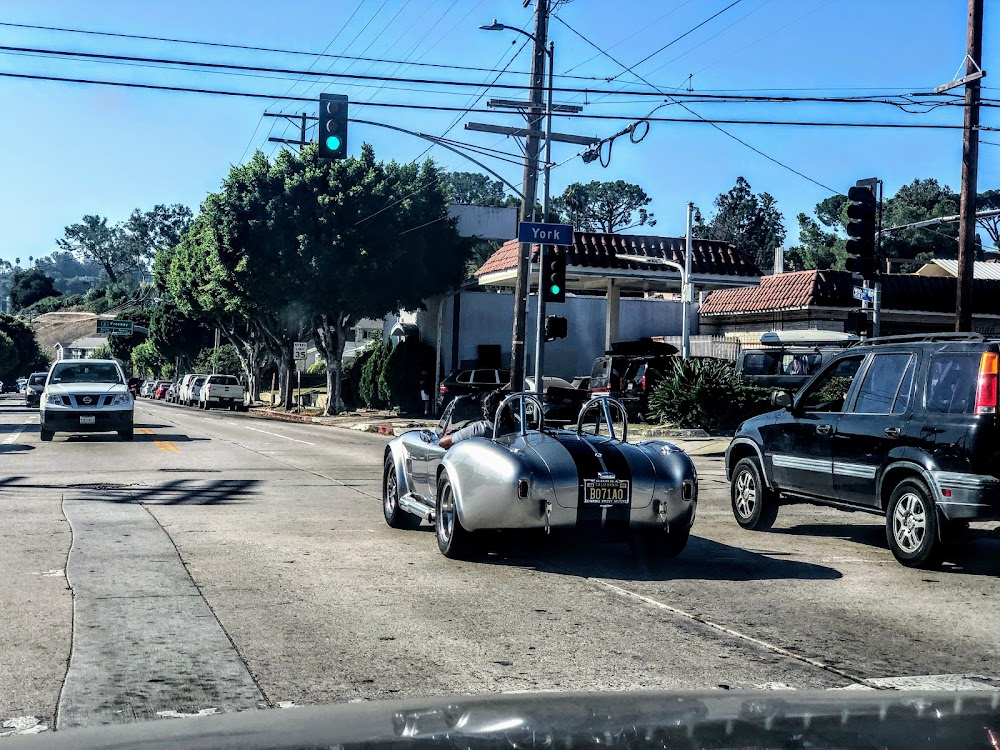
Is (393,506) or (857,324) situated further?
(857,324)

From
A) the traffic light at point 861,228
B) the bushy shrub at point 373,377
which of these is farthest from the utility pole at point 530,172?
the bushy shrub at point 373,377

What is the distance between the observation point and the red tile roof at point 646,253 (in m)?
39.1

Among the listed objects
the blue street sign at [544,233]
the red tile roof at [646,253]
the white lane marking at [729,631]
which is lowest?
A: the white lane marking at [729,631]

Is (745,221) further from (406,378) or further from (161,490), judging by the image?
(161,490)

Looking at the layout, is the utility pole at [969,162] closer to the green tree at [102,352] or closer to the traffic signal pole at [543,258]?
the traffic signal pole at [543,258]

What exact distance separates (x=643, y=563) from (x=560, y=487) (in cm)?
117

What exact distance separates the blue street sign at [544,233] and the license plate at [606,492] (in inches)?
588

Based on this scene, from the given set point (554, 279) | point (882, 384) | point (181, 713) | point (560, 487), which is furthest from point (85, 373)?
point (181, 713)

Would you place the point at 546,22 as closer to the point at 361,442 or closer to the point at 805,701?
the point at 361,442

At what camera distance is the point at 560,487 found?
8844mm

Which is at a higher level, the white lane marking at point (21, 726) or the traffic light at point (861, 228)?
the traffic light at point (861, 228)

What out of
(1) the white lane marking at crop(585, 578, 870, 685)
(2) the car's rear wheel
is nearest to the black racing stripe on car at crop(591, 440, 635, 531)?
(1) the white lane marking at crop(585, 578, 870, 685)

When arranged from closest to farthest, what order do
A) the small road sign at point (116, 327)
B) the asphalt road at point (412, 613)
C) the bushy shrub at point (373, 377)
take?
the asphalt road at point (412, 613) → the bushy shrub at point (373, 377) → the small road sign at point (116, 327)

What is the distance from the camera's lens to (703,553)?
33.4 feet
